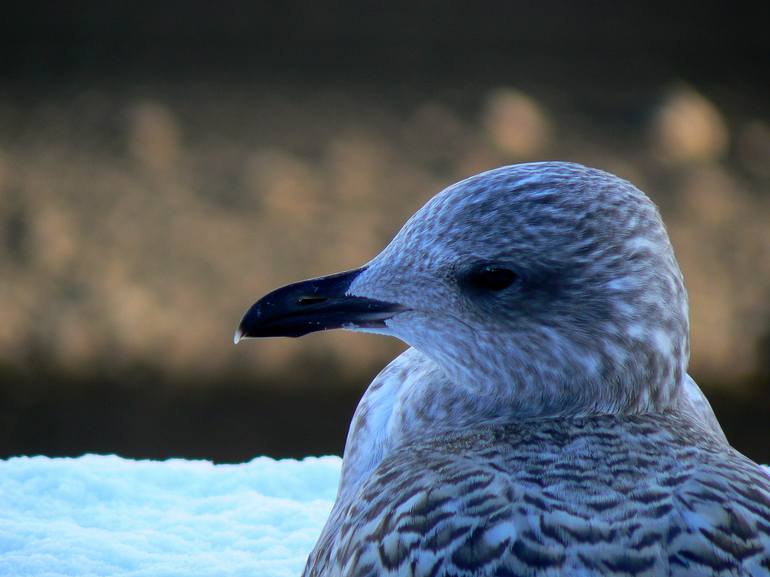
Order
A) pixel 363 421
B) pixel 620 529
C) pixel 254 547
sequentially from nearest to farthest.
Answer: pixel 620 529
pixel 363 421
pixel 254 547

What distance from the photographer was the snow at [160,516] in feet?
4.19

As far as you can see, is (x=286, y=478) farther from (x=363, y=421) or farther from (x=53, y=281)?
(x=53, y=281)

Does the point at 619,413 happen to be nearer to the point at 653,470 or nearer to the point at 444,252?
the point at 653,470

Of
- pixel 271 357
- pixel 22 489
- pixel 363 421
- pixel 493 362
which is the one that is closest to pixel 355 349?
pixel 271 357

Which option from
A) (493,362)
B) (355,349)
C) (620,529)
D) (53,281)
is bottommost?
(620,529)

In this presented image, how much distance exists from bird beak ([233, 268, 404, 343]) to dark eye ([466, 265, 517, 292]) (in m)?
0.09

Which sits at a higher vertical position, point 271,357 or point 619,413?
point 271,357

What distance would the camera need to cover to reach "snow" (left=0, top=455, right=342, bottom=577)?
1277mm

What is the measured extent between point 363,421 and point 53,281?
1.82 m

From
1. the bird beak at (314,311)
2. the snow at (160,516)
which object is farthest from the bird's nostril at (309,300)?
the snow at (160,516)

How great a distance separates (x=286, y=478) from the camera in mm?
1603

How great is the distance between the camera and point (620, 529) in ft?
2.22

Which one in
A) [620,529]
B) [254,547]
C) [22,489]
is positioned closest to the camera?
[620,529]

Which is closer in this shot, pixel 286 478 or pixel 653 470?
pixel 653 470
